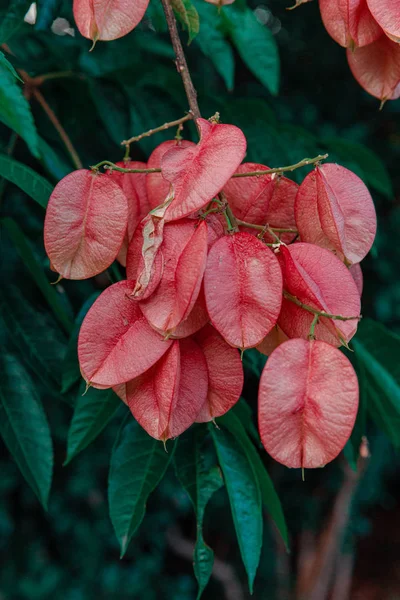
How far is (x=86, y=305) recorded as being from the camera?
637mm

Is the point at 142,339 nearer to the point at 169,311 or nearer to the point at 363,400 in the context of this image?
the point at 169,311

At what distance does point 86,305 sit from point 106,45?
41cm

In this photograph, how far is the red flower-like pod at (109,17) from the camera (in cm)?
46

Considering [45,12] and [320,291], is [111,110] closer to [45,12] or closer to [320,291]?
[45,12]

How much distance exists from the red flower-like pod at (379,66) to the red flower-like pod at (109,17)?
180 mm

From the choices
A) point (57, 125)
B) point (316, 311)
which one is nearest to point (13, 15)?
point (57, 125)

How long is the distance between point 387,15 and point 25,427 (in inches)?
18.8

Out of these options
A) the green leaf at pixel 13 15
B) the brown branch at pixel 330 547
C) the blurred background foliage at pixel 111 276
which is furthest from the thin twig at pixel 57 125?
the brown branch at pixel 330 547

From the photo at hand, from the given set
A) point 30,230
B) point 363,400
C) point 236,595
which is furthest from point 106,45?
point 236,595

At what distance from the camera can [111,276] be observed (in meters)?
0.66

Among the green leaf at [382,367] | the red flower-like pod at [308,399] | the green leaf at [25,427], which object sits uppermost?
the red flower-like pod at [308,399]

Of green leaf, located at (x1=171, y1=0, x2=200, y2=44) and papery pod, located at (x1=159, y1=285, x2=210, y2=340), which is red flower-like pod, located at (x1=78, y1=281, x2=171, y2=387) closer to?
papery pod, located at (x1=159, y1=285, x2=210, y2=340)

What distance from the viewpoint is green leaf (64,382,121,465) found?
58 centimetres

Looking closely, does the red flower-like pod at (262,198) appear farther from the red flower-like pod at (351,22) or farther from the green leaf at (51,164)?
the green leaf at (51,164)
